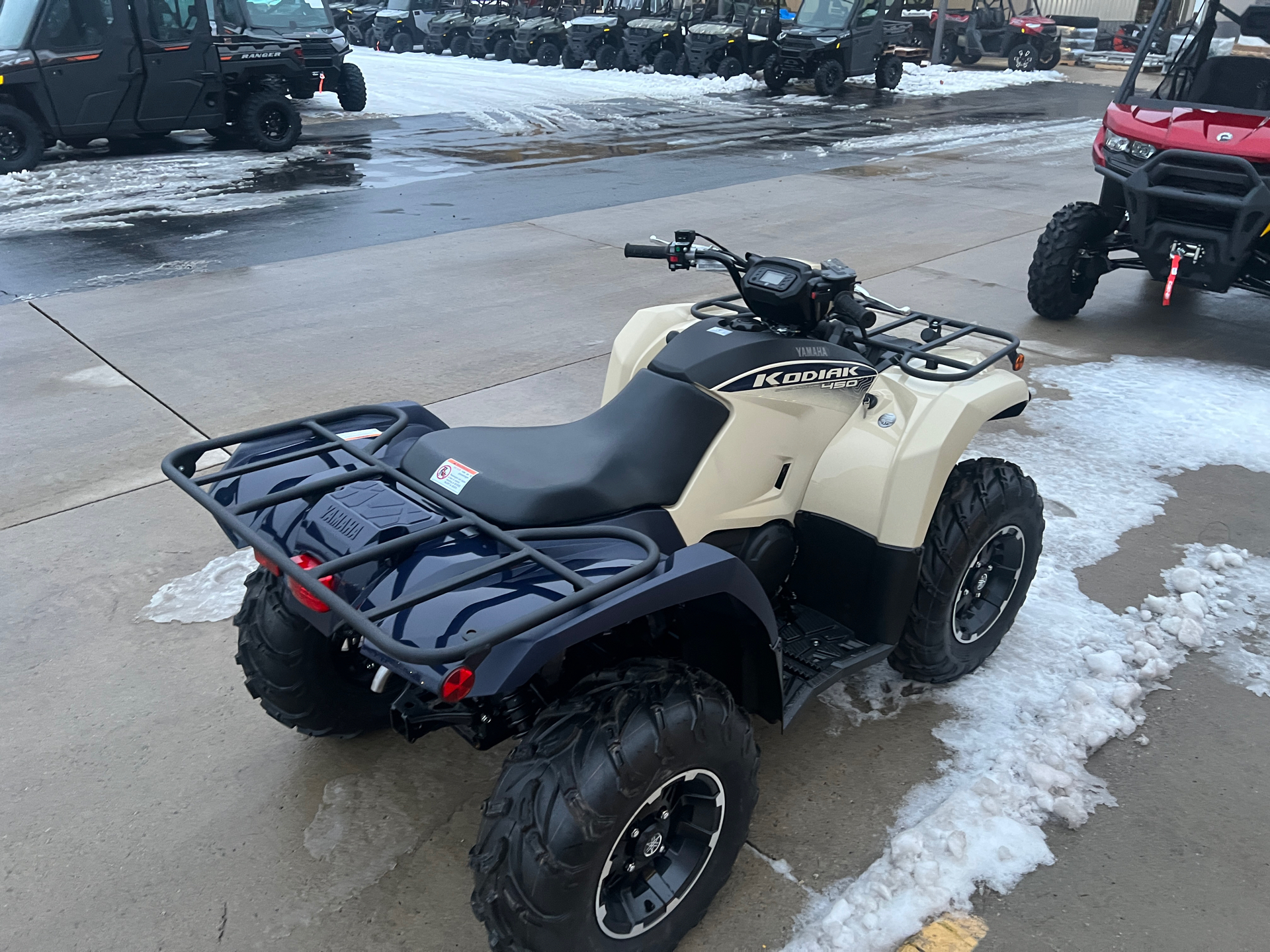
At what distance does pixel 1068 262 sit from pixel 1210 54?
6.33 ft

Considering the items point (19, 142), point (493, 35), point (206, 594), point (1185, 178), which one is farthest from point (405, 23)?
point (206, 594)

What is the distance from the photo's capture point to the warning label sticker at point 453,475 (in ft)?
7.80

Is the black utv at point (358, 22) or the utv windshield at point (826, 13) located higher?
the utv windshield at point (826, 13)

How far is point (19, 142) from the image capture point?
12.1 m

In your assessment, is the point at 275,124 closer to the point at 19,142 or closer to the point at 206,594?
the point at 19,142

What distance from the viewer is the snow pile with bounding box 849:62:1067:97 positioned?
2305 cm

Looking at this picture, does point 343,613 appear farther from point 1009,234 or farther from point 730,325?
point 1009,234

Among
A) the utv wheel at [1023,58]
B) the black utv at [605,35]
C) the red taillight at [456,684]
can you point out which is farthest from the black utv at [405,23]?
the red taillight at [456,684]

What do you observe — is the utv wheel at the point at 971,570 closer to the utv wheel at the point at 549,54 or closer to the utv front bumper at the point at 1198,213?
the utv front bumper at the point at 1198,213

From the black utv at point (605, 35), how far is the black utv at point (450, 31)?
5829mm

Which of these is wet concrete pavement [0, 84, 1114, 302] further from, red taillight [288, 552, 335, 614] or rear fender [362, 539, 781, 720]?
rear fender [362, 539, 781, 720]

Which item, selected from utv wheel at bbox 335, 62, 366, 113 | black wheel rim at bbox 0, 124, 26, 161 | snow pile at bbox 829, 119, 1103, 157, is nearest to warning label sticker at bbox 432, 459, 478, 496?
black wheel rim at bbox 0, 124, 26, 161

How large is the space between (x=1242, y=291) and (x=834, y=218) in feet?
12.1

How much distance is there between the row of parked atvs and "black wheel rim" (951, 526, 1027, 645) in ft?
64.7
